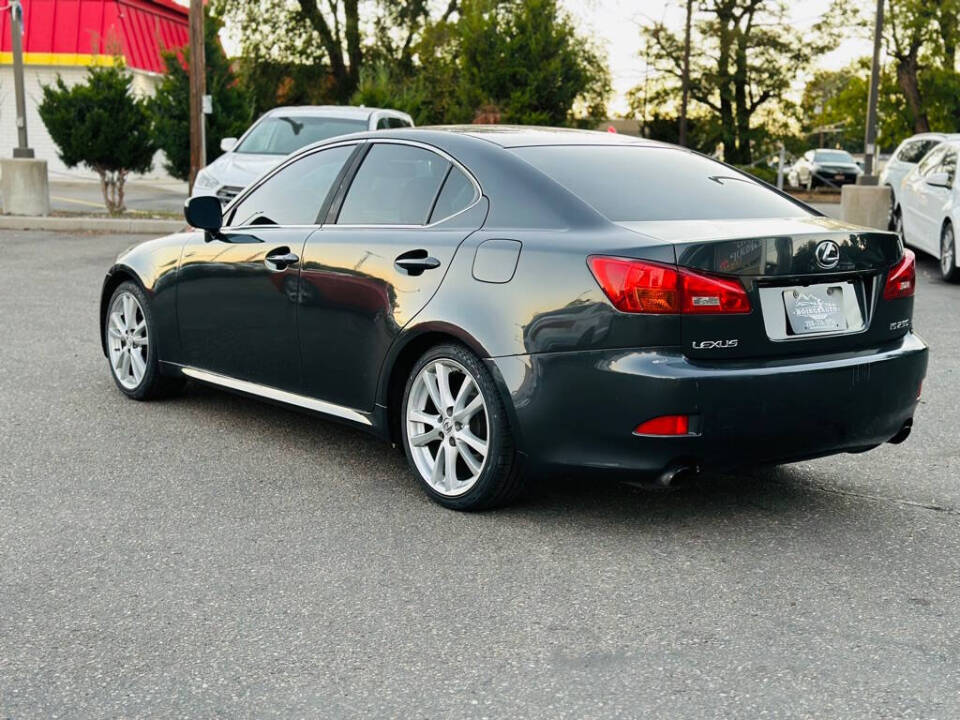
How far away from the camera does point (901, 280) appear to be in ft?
16.9

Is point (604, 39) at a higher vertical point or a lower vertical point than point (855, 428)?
higher

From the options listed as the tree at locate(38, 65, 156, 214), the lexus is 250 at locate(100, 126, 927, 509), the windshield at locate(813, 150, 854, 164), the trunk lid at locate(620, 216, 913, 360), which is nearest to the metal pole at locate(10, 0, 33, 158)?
the tree at locate(38, 65, 156, 214)

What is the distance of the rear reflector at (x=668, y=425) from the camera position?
14.8 ft

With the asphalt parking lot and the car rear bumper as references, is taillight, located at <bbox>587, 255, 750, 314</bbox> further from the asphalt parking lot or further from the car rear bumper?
the asphalt parking lot

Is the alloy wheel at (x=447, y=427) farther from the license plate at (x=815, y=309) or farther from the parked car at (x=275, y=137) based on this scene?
the parked car at (x=275, y=137)

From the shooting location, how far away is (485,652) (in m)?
3.71

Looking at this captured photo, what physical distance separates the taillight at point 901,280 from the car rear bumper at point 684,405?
0.30 meters

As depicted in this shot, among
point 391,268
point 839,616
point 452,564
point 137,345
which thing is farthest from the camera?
point 137,345

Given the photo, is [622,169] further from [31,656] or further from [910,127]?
[910,127]

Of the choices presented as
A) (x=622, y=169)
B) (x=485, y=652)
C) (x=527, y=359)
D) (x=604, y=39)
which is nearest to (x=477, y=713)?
(x=485, y=652)

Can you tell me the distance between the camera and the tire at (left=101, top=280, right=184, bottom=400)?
7.00 meters

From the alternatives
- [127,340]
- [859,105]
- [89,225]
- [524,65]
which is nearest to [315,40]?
[524,65]

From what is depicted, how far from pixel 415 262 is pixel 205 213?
1.67 metres

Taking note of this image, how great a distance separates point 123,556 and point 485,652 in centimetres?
150
